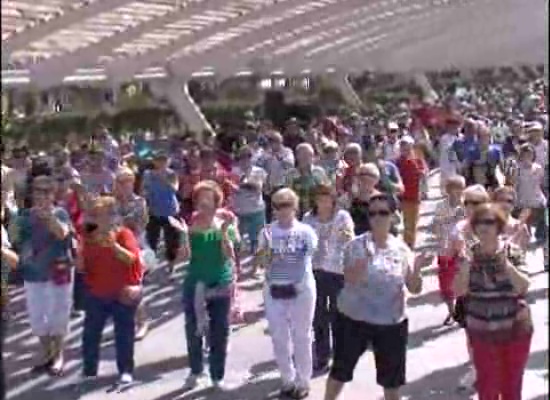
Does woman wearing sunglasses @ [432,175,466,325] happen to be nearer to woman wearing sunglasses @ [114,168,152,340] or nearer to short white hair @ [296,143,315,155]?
short white hair @ [296,143,315,155]

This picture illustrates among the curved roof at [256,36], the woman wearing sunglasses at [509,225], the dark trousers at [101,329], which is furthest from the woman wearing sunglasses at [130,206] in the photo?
the woman wearing sunglasses at [509,225]

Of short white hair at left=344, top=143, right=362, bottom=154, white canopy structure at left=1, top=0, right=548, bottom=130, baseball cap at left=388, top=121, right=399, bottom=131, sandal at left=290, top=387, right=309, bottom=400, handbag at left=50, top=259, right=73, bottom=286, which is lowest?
sandal at left=290, top=387, right=309, bottom=400

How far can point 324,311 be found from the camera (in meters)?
7.23

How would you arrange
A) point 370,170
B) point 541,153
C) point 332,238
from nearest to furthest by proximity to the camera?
point 370,170
point 332,238
point 541,153

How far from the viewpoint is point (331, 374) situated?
6133mm

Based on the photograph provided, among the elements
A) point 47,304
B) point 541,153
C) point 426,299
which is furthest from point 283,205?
point 426,299

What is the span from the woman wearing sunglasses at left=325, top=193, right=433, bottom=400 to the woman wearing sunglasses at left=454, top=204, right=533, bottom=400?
366 mm

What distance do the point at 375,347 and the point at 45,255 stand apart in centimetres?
165

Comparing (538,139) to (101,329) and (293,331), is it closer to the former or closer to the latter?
(293,331)

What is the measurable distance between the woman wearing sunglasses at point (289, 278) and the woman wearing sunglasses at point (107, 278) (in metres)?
0.74

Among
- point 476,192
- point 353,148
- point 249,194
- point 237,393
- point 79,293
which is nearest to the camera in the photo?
point 79,293

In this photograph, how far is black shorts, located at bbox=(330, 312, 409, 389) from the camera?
590 cm

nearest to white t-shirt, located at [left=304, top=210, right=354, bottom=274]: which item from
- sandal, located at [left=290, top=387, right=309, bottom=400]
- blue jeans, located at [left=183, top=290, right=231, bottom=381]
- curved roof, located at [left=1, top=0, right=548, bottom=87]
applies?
blue jeans, located at [left=183, top=290, right=231, bottom=381]

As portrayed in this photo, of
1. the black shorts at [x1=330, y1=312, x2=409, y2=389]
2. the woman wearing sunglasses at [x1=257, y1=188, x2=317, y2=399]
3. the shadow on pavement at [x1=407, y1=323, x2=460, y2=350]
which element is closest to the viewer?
the black shorts at [x1=330, y1=312, x2=409, y2=389]
